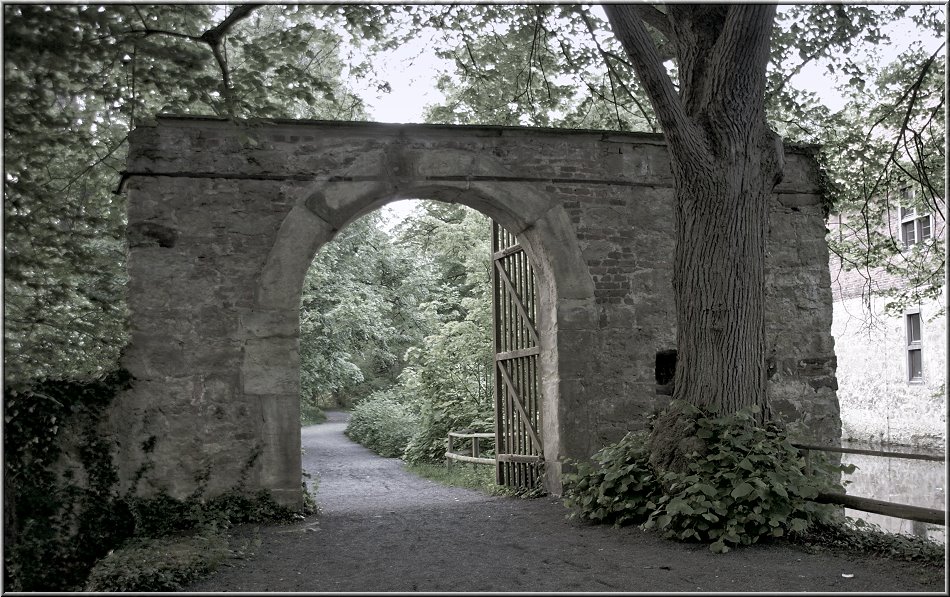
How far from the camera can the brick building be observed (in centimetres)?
1488

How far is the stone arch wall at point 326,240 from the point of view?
23.5 feet

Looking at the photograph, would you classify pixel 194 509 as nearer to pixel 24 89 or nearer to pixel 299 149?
pixel 299 149

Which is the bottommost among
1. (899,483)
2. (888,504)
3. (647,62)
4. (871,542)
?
(899,483)

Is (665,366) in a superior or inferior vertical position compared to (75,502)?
superior

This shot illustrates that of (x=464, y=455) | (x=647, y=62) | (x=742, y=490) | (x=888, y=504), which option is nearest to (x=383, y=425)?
(x=464, y=455)

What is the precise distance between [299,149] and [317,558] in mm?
3727

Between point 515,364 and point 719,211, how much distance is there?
352cm

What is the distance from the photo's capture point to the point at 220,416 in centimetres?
718

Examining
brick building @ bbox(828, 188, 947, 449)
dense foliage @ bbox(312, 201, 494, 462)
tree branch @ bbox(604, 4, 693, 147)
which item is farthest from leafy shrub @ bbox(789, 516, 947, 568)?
brick building @ bbox(828, 188, 947, 449)

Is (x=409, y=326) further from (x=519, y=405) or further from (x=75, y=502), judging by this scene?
(x=75, y=502)

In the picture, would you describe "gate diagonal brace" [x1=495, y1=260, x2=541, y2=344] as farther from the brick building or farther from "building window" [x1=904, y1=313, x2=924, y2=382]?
"building window" [x1=904, y1=313, x2=924, y2=382]

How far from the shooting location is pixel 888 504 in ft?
16.5

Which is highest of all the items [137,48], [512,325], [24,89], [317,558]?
[137,48]

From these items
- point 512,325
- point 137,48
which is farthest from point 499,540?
point 137,48
